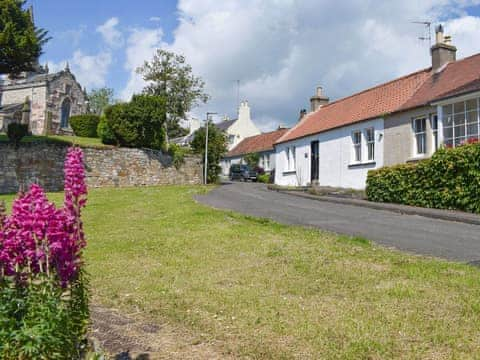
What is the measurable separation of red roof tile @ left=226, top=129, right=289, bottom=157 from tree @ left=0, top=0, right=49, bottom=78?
2564 cm

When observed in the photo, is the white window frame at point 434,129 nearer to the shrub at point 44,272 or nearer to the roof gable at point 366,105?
the roof gable at point 366,105

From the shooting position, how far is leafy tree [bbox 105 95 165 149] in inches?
1040

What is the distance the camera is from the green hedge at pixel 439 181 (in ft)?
44.0

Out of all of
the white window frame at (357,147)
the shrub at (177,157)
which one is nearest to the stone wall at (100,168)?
the shrub at (177,157)

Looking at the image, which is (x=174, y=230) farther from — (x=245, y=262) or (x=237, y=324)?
(x=237, y=324)

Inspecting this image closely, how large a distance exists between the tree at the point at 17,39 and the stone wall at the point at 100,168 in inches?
208

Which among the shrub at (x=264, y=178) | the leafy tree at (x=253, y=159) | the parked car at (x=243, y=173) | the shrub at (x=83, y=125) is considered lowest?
the shrub at (x=264, y=178)

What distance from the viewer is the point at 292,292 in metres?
5.43

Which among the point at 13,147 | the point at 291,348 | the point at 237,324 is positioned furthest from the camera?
the point at 13,147

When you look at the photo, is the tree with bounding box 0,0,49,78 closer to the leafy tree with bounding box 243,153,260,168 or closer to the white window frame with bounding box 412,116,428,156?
the white window frame with bounding box 412,116,428,156

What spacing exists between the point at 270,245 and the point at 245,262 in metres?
1.20

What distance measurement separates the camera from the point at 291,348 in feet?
12.5

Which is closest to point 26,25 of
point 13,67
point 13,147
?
point 13,67

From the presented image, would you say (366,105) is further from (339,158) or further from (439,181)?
(439,181)
